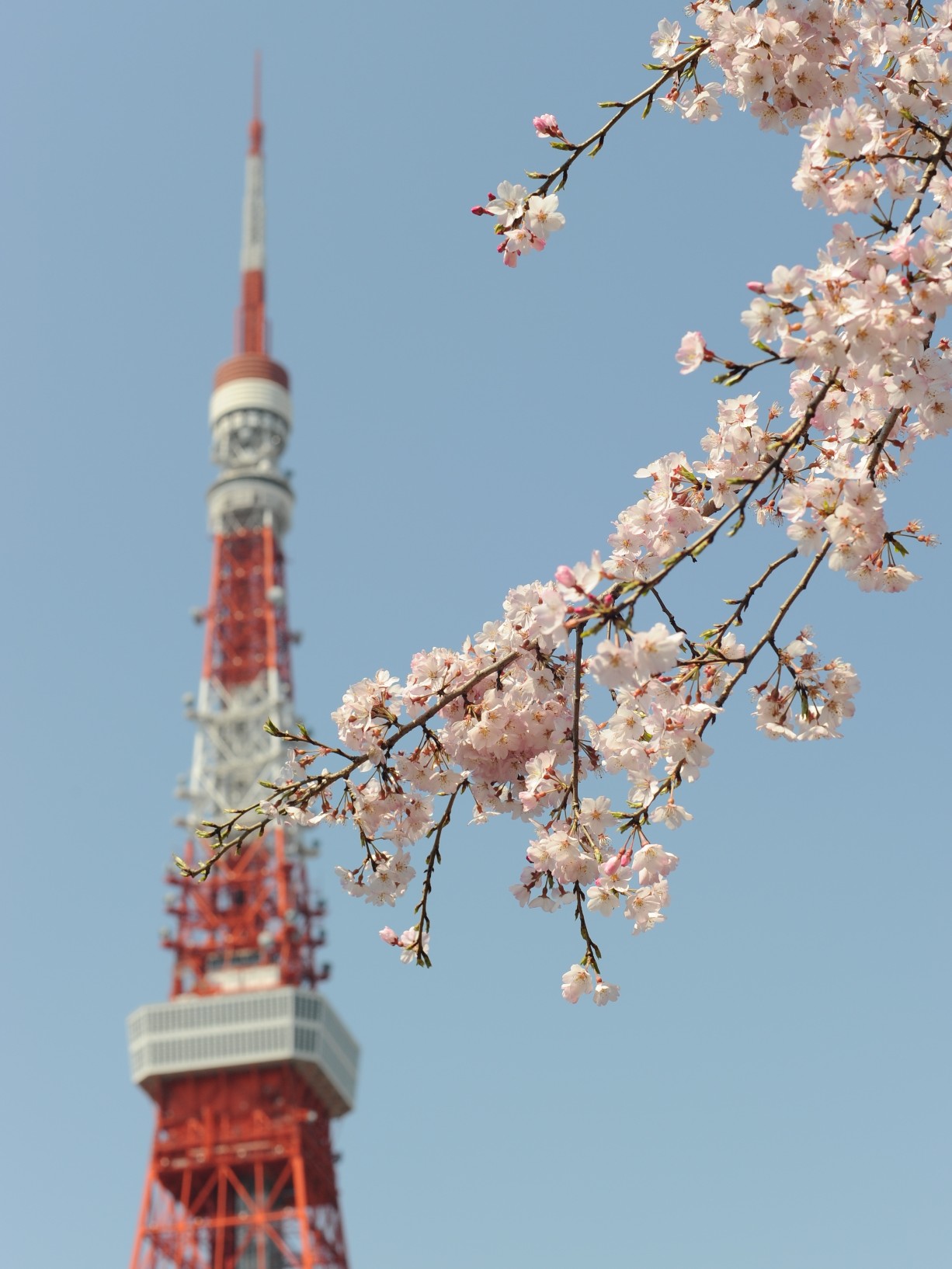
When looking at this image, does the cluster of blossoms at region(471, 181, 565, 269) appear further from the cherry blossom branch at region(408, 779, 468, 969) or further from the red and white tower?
the red and white tower

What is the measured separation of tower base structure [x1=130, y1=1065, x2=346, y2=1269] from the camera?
42.2m

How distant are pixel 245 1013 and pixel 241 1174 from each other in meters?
4.05

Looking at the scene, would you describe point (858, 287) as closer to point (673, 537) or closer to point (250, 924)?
point (673, 537)

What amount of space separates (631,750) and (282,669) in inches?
1842

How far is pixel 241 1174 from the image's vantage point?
44.4 metres

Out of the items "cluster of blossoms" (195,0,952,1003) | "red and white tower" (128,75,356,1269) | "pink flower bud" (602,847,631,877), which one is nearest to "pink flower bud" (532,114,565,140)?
"cluster of blossoms" (195,0,952,1003)

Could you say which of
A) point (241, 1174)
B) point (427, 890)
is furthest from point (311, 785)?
point (241, 1174)

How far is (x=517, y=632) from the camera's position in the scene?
14.4ft

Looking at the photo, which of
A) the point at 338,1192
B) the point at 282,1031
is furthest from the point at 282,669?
the point at 338,1192

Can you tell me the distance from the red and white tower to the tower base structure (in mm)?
43

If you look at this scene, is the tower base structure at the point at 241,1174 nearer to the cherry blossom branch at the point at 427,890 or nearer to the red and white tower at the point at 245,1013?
the red and white tower at the point at 245,1013

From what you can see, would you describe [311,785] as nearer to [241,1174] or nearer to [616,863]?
[616,863]

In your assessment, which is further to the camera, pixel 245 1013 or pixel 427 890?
pixel 245 1013

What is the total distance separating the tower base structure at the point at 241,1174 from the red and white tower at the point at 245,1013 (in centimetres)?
4
